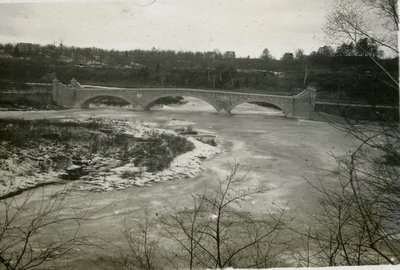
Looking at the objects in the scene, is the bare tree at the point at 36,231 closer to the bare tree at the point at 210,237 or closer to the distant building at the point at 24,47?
the bare tree at the point at 210,237

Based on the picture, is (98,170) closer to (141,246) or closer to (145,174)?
(145,174)

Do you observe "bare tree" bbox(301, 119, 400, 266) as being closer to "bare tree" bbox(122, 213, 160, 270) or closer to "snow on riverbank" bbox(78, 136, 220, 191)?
"bare tree" bbox(122, 213, 160, 270)

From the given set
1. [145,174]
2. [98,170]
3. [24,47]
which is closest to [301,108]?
[145,174]

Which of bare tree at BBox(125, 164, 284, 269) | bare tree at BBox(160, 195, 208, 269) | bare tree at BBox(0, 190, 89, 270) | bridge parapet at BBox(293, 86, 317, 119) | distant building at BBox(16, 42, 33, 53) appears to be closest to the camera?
bare tree at BBox(0, 190, 89, 270)

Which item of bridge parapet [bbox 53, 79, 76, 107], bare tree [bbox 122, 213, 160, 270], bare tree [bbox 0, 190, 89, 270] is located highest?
bridge parapet [bbox 53, 79, 76, 107]

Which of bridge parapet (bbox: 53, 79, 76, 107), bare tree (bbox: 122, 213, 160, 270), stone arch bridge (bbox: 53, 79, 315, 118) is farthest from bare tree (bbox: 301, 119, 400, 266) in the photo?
bridge parapet (bbox: 53, 79, 76, 107)

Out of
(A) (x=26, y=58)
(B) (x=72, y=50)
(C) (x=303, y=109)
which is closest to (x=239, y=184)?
(B) (x=72, y=50)
